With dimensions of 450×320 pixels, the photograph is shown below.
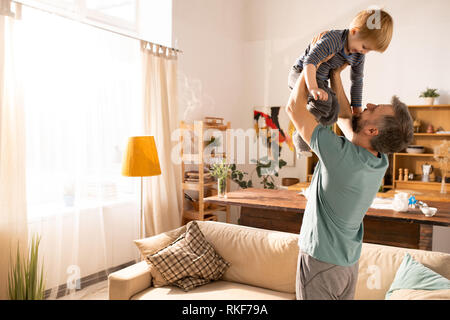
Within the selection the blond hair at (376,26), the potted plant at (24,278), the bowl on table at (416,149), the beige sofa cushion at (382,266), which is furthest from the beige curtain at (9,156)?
the bowl on table at (416,149)

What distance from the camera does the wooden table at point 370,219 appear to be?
8.95ft

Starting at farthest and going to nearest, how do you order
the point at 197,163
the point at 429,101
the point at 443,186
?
the point at 429,101
the point at 197,163
the point at 443,186

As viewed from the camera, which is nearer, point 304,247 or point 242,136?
point 304,247

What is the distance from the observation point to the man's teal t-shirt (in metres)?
1.15

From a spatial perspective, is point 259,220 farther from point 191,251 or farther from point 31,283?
point 31,283

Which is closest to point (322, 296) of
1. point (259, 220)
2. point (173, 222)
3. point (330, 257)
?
point (330, 257)

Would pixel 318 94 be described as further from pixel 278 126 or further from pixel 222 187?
pixel 278 126

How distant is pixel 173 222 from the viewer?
4.26m

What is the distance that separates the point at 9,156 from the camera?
2.75m

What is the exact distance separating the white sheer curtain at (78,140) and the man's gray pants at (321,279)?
2537mm

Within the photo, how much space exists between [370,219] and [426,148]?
8.14 ft

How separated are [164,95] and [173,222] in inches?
55.9

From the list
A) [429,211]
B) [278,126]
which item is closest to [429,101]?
[278,126]

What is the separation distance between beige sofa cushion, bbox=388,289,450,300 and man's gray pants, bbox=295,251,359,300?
67cm
